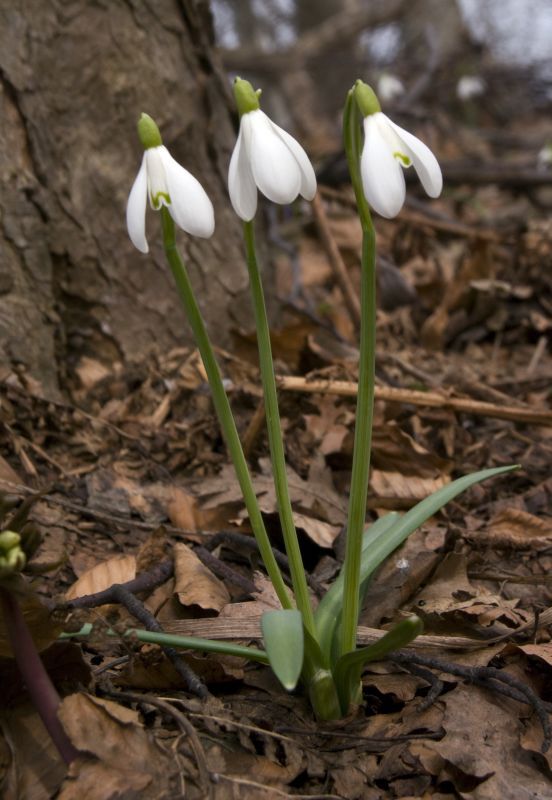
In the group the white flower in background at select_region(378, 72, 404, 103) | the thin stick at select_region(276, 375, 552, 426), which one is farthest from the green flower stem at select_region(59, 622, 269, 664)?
the white flower in background at select_region(378, 72, 404, 103)

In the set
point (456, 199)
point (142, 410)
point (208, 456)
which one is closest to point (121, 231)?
point (142, 410)

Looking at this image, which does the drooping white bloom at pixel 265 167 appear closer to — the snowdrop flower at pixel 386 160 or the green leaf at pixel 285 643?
the snowdrop flower at pixel 386 160

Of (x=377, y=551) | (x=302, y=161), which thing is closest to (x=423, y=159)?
(x=302, y=161)

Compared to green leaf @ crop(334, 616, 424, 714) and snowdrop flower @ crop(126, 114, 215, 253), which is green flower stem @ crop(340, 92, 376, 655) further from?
snowdrop flower @ crop(126, 114, 215, 253)

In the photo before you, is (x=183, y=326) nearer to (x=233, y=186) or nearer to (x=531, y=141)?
(x=233, y=186)

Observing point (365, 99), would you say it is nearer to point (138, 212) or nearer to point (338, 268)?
point (138, 212)

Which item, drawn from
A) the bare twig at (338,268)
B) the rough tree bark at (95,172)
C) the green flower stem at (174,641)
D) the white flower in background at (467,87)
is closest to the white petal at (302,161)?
the green flower stem at (174,641)
